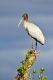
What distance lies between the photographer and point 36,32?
37.0 meters

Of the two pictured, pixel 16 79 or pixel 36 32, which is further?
pixel 36 32

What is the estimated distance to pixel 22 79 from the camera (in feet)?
62.9

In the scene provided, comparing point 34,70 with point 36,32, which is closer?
point 34,70

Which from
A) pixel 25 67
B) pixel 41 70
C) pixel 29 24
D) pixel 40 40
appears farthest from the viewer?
pixel 29 24

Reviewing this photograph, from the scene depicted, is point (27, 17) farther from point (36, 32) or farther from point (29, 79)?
point (29, 79)

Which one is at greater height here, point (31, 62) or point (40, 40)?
point (40, 40)

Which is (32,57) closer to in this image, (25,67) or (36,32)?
(25,67)

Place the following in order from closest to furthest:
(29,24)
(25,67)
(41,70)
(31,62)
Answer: (25,67) < (41,70) < (31,62) < (29,24)

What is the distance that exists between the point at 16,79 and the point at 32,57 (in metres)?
2.99

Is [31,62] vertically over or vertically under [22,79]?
over

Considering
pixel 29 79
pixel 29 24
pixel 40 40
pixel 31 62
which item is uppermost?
pixel 29 24

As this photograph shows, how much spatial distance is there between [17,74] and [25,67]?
1.22m

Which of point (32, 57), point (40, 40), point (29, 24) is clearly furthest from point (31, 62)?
point (29, 24)

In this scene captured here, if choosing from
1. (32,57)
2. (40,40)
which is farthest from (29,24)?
(32,57)
